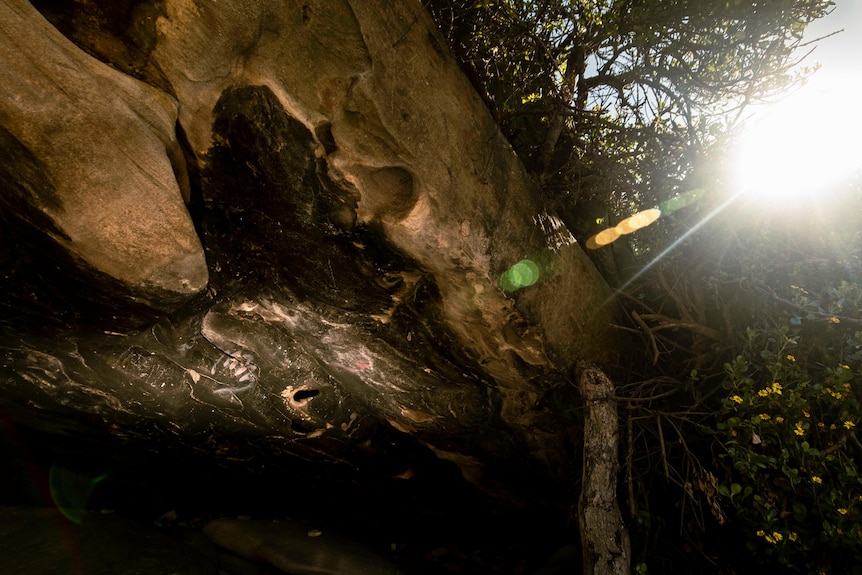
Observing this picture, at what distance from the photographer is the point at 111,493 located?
4.35 metres

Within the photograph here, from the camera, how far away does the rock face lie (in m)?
1.74

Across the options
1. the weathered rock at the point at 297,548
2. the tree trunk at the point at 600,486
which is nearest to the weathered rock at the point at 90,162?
the tree trunk at the point at 600,486

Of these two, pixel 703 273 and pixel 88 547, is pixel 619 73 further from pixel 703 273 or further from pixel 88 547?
pixel 88 547

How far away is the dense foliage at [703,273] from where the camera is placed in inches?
102

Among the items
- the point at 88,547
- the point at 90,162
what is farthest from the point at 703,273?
the point at 88,547

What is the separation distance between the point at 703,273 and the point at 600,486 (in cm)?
192

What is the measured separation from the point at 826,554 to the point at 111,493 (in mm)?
5601

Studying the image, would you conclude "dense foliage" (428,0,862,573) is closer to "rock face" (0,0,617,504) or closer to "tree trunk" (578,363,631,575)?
"tree trunk" (578,363,631,575)

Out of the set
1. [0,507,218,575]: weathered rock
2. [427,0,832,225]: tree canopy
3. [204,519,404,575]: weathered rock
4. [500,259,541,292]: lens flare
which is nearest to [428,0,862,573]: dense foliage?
[427,0,832,225]: tree canopy

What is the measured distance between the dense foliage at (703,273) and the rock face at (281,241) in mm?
647

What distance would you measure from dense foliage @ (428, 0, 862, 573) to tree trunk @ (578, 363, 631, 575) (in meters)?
0.24

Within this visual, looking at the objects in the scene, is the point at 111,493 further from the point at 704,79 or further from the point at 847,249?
the point at 847,249

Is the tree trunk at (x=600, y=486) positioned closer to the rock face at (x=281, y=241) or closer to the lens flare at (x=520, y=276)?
the rock face at (x=281, y=241)

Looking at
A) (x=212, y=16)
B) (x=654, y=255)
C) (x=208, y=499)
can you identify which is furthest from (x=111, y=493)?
(x=654, y=255)
